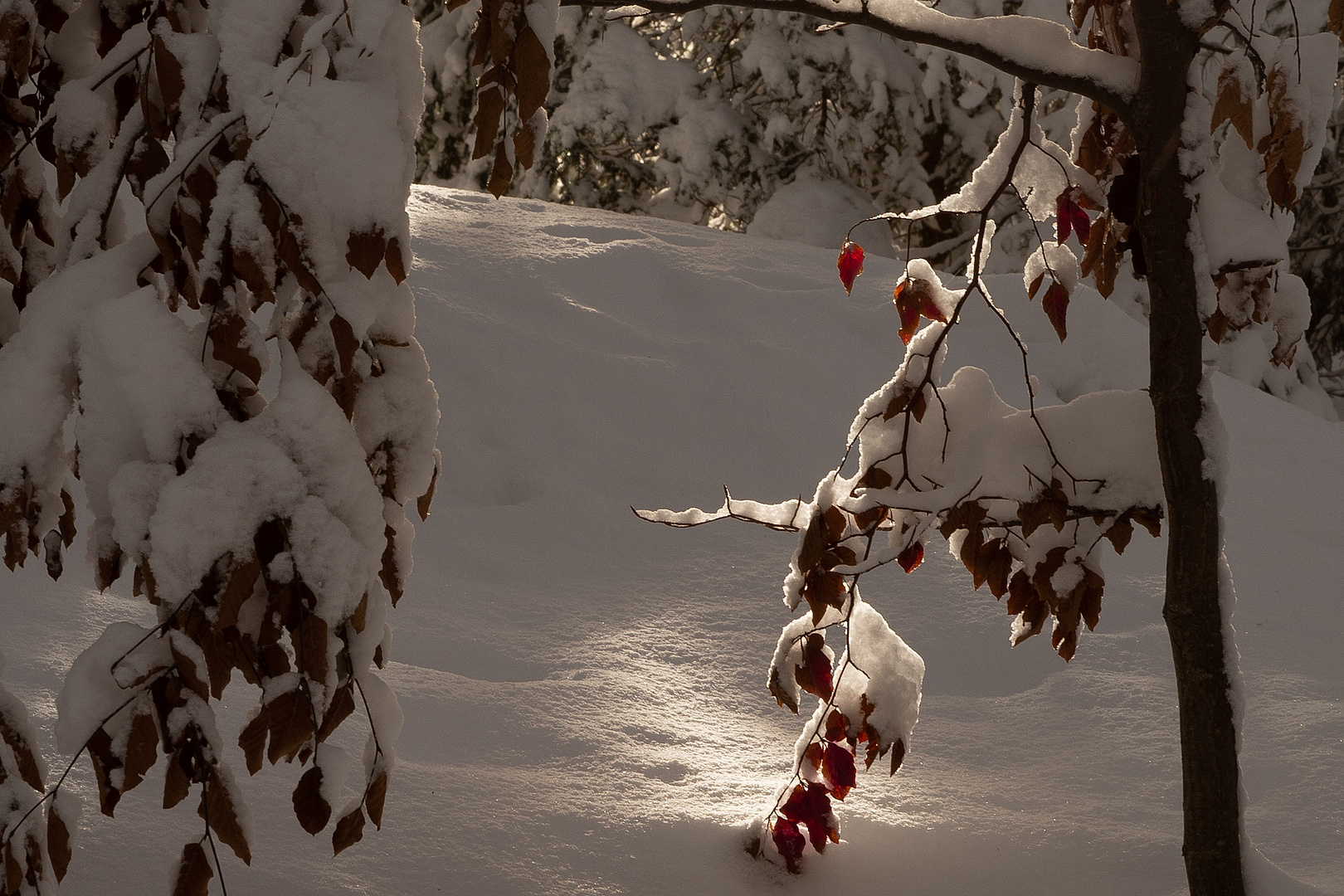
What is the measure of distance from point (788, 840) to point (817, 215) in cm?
665

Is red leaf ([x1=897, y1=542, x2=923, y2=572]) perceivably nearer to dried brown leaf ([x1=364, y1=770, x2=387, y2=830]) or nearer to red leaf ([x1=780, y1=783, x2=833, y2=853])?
red leaf ([x1=780, y1=783, x2=833, y2=853])

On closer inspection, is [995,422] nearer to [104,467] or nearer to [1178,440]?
[1178,440]

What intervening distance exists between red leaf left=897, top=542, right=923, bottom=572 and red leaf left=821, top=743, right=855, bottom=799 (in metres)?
0.34

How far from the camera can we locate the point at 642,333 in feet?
12.7

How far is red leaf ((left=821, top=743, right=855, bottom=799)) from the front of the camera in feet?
5.44

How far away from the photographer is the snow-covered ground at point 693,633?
173 centimetres

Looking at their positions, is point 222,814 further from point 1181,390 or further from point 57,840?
point 1181,390

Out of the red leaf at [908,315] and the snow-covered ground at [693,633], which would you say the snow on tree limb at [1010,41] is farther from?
the snow-covered ground at [693,633]

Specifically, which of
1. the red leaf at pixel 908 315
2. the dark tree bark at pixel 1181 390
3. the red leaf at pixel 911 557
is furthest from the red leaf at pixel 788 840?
the red leaf at pixel 908 315

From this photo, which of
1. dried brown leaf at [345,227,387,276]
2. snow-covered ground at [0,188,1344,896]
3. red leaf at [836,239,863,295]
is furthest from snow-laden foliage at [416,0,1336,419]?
dried brown leaf at [345,227,387,276]

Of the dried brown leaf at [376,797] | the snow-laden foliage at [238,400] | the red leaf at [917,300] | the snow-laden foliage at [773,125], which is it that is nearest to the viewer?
the snow-laden foliage at [238,400]

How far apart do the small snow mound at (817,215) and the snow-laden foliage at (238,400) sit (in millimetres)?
6873

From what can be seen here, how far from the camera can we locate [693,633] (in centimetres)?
264

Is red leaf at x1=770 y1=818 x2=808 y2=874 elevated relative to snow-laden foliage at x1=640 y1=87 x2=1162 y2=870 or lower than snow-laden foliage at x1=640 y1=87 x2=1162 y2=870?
lower
